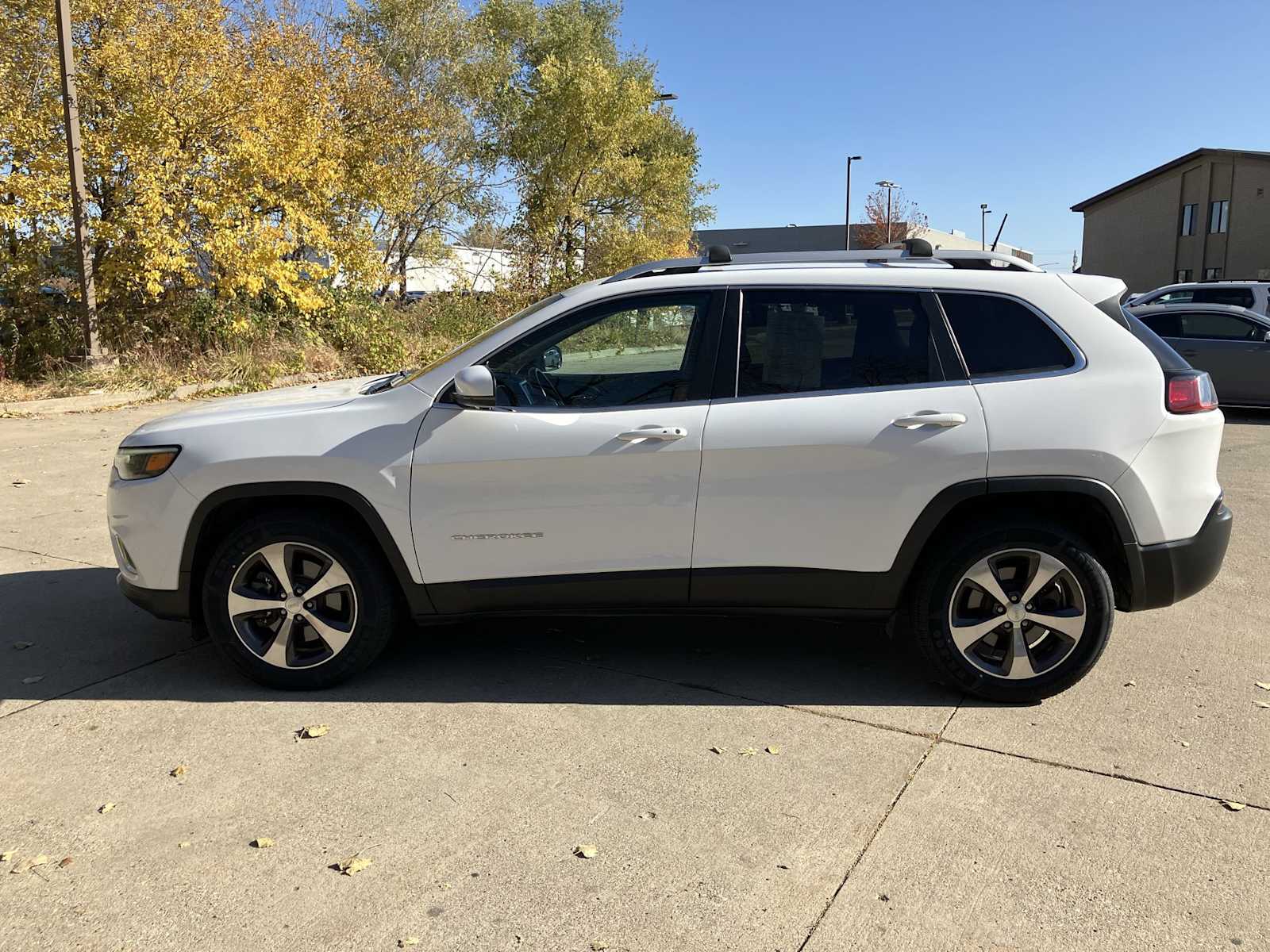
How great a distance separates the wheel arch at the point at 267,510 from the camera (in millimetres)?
3914

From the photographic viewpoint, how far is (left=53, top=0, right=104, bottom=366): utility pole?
12797mm

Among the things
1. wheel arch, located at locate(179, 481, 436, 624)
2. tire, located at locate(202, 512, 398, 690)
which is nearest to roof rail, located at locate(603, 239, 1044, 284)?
wheel arch, located at locate(179, 481, 436, 624)

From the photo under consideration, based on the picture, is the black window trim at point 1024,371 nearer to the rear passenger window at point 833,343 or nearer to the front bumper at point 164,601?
the rear passenger window at point 833,343

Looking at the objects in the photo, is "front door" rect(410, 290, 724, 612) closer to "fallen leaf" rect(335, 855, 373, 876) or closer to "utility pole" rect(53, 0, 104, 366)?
"fallen leaf" rect(335, 855, 373, 876)

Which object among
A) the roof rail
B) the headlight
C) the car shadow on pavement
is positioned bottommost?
the car shadow on pavement

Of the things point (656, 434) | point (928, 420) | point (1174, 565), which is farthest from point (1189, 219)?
point (656, 434)

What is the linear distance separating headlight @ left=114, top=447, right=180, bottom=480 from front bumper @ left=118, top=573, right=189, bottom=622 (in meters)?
0.47

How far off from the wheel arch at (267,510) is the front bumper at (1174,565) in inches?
112

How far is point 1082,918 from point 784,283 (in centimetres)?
249

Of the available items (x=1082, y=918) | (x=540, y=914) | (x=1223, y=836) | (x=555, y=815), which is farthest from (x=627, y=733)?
(x=1223, y=836)

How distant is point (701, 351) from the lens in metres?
3.98

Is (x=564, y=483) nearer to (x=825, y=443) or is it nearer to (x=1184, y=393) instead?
(x=825, y=443)

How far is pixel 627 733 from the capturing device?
374cm

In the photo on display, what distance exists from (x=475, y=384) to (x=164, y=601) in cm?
163
